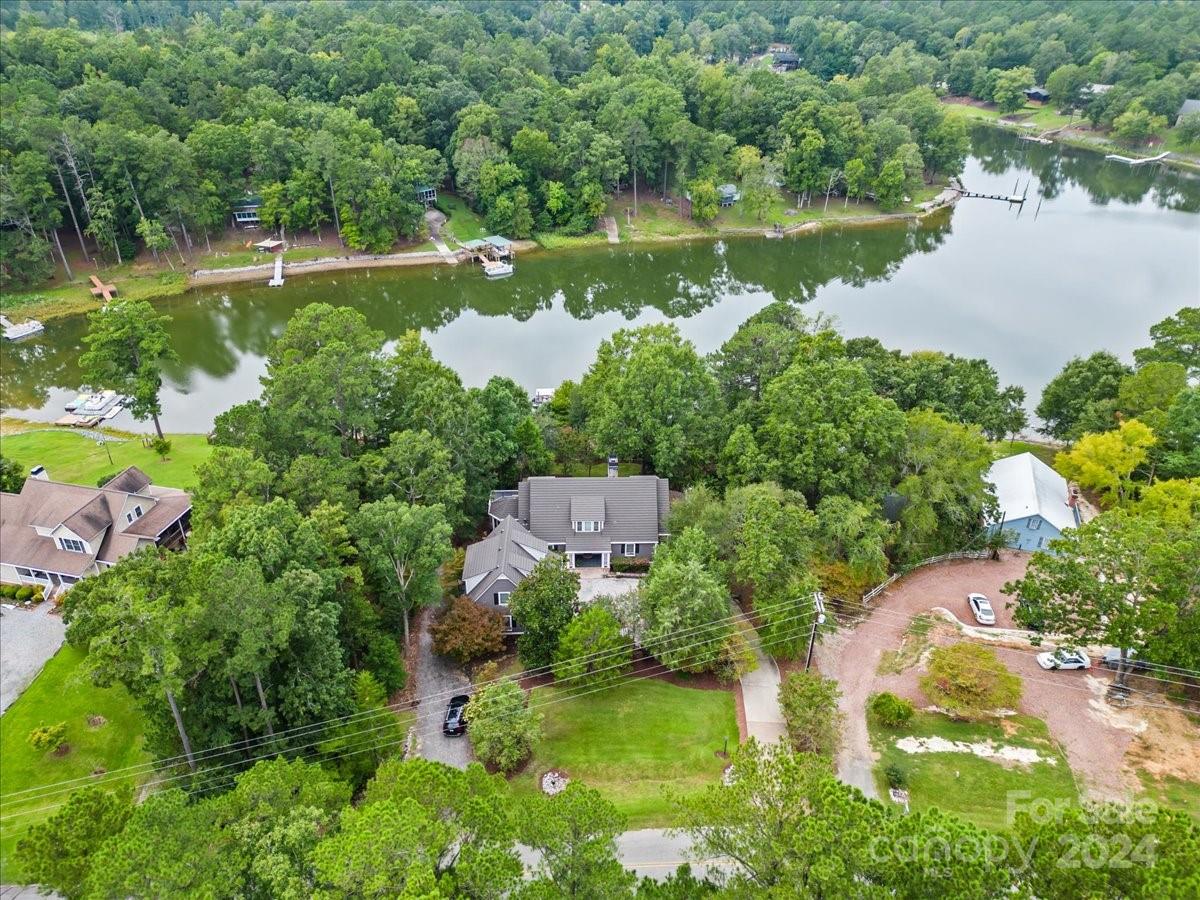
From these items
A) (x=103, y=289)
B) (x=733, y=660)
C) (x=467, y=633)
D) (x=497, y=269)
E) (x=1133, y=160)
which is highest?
(x=1133, y=160)

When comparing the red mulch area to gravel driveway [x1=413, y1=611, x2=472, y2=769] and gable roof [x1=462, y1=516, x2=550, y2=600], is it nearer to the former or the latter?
gravel driveway [x1=413, y1=611, x2=472, y2=769]

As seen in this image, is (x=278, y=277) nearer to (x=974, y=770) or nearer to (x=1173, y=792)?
(x=974, y=770)

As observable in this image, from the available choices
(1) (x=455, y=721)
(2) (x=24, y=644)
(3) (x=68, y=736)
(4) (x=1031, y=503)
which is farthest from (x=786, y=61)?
(3) (x=68, y=736)

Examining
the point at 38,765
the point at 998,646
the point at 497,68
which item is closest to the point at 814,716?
the point at 998,646

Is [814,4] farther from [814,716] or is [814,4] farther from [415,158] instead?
[814,716]

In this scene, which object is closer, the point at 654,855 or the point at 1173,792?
the point at 654,855

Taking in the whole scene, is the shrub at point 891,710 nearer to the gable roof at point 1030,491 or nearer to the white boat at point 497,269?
the gable roof at point 1030,491

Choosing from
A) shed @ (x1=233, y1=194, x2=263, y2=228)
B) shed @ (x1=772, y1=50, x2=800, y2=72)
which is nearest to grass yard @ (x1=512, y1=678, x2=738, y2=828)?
shed @ (x1=233, y1=194, x2=263, y2=228)
